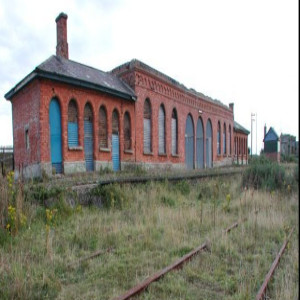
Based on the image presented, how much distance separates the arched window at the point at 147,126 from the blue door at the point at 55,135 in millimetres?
7150

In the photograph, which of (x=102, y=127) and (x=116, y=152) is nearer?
(x=102, y=127)

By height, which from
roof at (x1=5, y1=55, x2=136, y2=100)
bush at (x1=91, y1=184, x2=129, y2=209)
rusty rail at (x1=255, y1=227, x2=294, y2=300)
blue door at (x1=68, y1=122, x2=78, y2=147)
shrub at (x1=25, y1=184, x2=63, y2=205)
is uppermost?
roof at (x1=5, y1=55, x2=136, y2=100)

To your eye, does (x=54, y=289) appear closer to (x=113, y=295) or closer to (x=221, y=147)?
(x=113, y=295)

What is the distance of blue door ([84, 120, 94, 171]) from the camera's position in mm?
14711

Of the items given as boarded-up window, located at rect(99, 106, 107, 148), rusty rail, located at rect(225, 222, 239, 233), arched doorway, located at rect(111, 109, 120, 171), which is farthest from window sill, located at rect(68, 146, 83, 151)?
rusty rail, located at rect(225, 222, 239, 233)

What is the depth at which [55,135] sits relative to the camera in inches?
516

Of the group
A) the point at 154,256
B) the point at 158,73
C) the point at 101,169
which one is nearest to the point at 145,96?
the point at 158,73

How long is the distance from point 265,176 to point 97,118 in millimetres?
9639

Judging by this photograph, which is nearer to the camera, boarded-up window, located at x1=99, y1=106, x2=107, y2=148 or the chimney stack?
boarded-up window, located at x1=99, y1=106, x2=107, y2=148

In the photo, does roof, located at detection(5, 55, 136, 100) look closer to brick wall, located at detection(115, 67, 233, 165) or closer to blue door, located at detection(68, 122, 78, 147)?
brick wall, located at detection(115, 67, 233, 165)

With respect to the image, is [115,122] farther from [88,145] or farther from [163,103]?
[163,103]

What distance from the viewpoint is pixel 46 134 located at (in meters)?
12.6

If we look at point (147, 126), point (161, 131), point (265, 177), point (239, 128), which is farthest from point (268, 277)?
point (239, 128)

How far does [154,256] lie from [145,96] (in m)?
15.0
